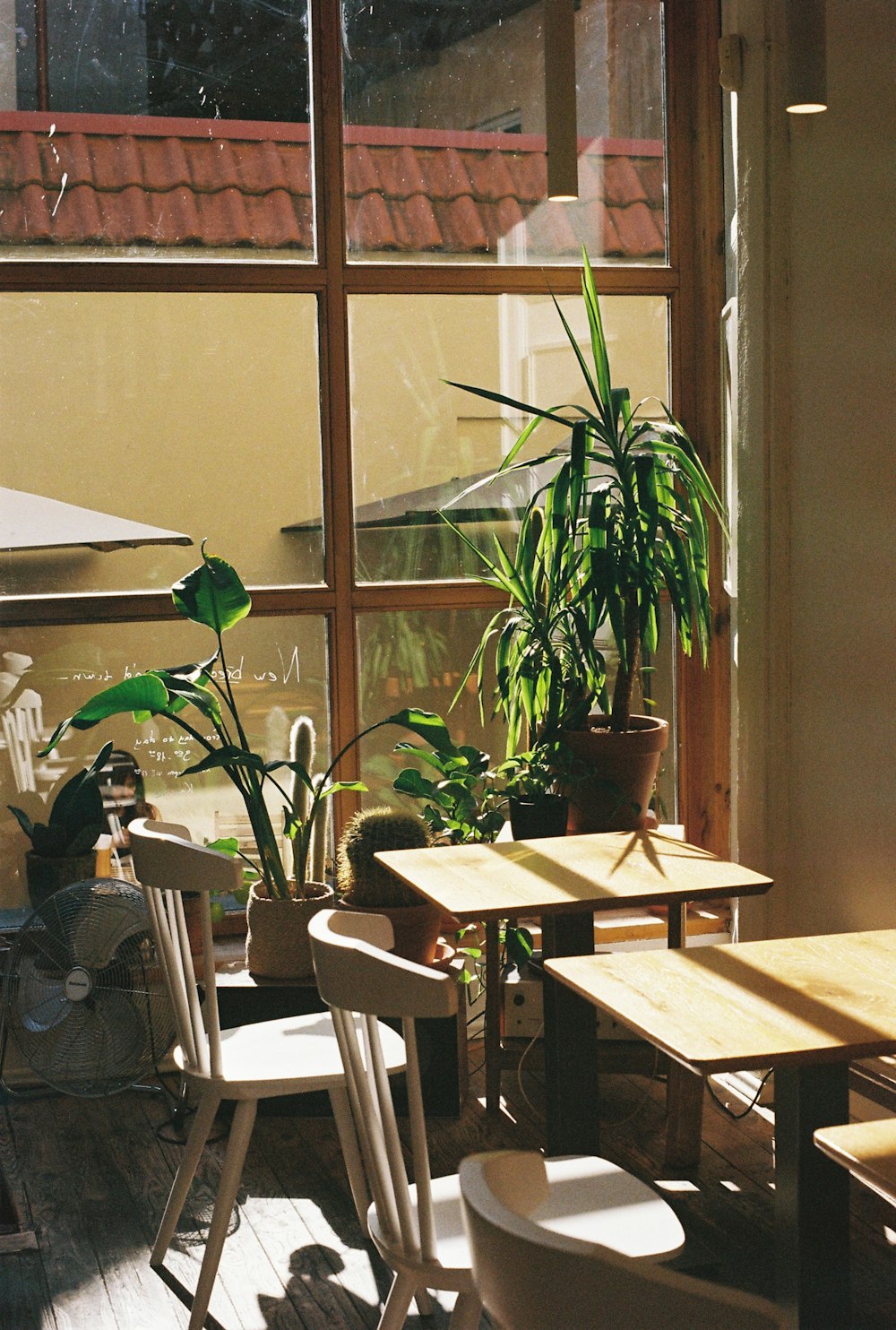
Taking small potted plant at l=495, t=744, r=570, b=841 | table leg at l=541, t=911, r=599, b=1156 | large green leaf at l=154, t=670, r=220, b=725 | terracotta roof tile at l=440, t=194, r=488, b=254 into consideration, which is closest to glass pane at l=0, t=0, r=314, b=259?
terracotta roof tile at l=440, t=194, r=488, b=254

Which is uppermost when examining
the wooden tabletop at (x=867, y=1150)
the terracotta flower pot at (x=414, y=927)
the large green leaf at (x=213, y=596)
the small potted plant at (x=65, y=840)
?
the large green leaf at (x=213, y=596)

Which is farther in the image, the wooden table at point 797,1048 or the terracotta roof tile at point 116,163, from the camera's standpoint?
the terracotta roof tile at point 116,163

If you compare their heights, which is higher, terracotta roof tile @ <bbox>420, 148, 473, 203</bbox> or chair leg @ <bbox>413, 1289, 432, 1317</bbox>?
terracotta roof tile @ <bbox>420, 148, 473, 203</bbox>

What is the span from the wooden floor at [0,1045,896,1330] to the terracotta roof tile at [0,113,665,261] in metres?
2.39

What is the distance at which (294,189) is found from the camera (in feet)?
13.2

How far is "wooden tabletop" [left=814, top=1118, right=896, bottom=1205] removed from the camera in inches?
63.2

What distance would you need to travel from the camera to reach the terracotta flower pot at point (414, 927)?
11.0ft

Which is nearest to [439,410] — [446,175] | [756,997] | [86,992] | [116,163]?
[446,175]

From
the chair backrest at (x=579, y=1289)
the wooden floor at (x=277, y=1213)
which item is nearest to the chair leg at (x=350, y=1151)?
the wooden floor at (x=277, y=1213)

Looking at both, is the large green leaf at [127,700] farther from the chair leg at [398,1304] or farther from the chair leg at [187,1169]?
the chair leg at [398,1304]

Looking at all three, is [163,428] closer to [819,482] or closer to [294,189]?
[294,189]

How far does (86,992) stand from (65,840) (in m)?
0.57

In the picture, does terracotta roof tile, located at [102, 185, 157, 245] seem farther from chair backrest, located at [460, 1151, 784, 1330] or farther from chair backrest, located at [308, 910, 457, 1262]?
chair backrest, located at [460, 1151, 784, 1330]

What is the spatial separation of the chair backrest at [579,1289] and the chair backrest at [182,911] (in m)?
1.54
